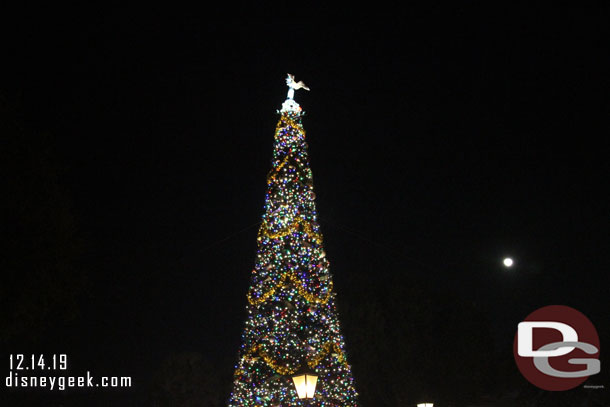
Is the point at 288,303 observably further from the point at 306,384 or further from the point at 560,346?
the point at 560,346

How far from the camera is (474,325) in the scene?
132 feet

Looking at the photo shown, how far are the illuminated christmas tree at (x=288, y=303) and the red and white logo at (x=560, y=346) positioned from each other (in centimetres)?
721

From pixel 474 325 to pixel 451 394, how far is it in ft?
13.5

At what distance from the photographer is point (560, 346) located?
27578 mm

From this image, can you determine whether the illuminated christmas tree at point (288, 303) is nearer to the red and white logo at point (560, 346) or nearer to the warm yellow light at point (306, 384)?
the warm yellow light at point (306, 384)

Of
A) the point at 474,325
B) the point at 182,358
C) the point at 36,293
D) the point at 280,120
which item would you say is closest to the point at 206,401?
the point at 182,358

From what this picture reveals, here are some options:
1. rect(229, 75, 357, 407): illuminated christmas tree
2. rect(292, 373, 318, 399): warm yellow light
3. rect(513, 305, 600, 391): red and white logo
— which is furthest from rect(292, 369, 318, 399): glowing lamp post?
rect(513, 305, 600, 391): red and white logo

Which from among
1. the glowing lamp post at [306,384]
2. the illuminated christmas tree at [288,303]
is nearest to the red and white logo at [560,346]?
the illuminated christmas tree at [288,303]

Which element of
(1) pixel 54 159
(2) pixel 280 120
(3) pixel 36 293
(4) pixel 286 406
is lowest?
(4) pixel 286 406

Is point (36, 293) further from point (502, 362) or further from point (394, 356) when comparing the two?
point (502, 362)

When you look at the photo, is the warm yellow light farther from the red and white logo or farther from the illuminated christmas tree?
the red and white logo

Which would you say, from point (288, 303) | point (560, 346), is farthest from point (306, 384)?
point (560, 346)

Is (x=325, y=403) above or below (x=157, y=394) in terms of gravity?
below

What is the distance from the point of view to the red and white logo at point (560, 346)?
26.2 m
